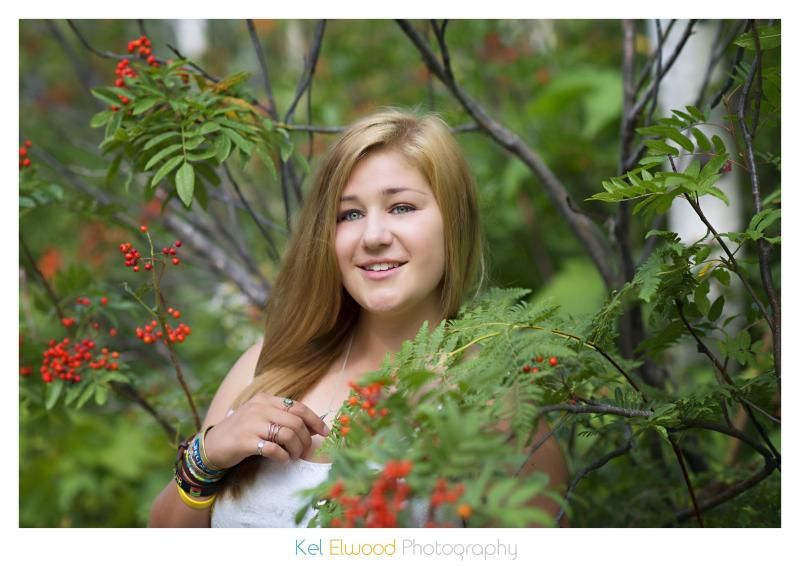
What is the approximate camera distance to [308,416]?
1473mm

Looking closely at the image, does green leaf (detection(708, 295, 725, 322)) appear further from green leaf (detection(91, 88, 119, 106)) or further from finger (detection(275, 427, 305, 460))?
green leaf (detection(91, 88, 119, 106))

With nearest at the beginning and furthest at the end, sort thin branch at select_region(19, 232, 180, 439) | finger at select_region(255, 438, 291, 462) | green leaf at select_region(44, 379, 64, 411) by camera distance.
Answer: finger at select_region(255, 438, 291, 462)
green leaf at select_region(44, 379, 64, 411)
thin branch at select_region(19, 232, 180, 439)

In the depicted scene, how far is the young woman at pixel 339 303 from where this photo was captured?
1.49 meters

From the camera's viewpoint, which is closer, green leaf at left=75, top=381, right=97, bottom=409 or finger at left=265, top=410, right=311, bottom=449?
finger at left=265, top=410, right=311, bottom=449

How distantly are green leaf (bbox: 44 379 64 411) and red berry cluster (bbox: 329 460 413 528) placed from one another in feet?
3.73

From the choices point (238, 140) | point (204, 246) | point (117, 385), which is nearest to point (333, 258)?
point (238, 140)

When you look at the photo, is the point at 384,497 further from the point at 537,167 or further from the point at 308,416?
the point at 537,167

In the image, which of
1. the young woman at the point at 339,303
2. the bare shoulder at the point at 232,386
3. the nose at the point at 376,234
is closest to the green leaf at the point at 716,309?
the young woman at the point at 339,303

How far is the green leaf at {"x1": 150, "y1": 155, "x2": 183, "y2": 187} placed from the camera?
1534mm

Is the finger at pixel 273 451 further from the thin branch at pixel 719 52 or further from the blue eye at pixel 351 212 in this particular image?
the thin branch at pixel 719 52

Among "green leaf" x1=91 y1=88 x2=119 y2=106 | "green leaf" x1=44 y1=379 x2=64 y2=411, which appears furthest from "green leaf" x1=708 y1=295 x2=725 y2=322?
"green leaf" x1=44 y1=379 x2=64 y2=411

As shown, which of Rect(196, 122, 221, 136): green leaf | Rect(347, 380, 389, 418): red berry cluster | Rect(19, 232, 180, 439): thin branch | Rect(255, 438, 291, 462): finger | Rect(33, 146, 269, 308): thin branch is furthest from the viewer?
Rect(33, 146, 269, 308): thin branch

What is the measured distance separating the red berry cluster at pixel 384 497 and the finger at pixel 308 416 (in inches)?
20.0
